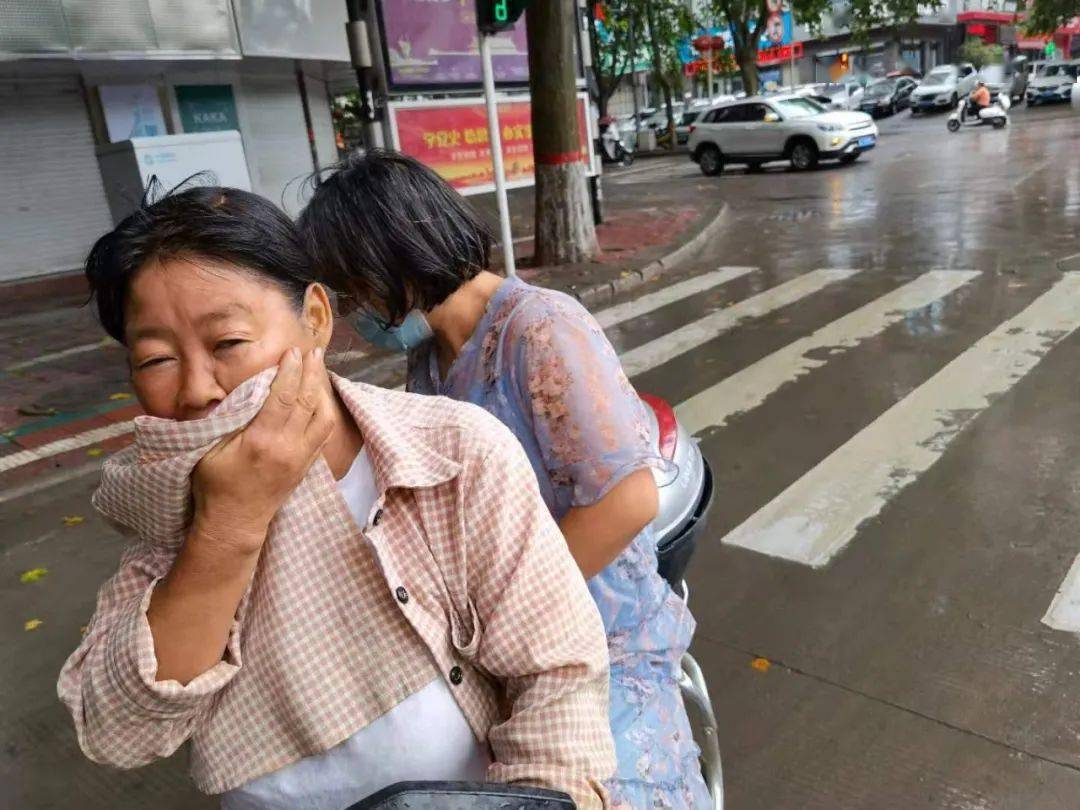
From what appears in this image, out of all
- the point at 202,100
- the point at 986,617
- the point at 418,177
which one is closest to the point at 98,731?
the point at 418,177

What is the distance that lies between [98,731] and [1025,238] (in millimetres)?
10290

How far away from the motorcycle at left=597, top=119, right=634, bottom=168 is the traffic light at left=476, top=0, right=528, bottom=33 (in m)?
20.1

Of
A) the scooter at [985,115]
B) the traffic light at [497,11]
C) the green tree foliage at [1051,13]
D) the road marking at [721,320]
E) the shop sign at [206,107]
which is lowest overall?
the road marking at [721,320]

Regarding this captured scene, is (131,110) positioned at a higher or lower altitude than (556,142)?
higher

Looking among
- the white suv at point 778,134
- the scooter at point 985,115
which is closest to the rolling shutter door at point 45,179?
the white suv at point 778,134

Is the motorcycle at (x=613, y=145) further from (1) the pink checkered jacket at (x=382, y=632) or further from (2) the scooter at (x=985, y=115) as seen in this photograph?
(1) the pink checkered jacket at (x=382, y=632)

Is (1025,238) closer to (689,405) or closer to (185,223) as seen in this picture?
(689,405)

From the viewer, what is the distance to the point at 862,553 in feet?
11.4

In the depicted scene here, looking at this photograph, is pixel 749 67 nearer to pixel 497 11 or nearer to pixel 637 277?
pixel 637 277

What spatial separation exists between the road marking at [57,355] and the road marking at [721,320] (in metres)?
4.51

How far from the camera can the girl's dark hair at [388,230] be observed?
1516 millimetres

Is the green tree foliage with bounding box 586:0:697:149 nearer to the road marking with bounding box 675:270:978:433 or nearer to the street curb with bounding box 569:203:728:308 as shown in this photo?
the street curb with bounding box 569:203:728:308

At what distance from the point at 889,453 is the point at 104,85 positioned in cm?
1078

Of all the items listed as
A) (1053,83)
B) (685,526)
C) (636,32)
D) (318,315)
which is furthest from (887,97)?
(318,315)
